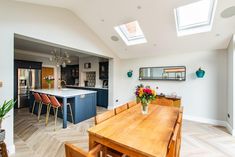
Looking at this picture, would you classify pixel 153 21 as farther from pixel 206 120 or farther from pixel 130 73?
pixel 206 120

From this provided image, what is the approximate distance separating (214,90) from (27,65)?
6.95 m

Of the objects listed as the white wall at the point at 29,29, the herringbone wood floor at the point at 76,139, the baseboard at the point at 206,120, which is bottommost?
the herringbone wood floor at the point at 76,139

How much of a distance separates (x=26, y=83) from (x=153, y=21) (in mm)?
5570

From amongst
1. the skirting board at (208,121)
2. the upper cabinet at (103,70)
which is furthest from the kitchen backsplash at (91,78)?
the skirting board at (208,121)

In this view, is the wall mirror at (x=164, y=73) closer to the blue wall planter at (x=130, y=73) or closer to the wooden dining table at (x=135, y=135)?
the blue wall planter at (x=130, y=73)

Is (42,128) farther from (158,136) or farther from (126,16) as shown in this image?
(126,16)

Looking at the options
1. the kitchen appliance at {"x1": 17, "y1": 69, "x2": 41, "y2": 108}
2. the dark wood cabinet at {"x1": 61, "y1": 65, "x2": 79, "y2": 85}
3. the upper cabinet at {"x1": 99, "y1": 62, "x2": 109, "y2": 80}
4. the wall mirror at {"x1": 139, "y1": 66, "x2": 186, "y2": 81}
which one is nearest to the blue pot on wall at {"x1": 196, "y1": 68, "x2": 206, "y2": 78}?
the wall mirror at {"x1": 139, "y1": 66, "x2": 186, "y2": 81}

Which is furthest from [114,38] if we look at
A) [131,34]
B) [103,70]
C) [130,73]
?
[103,70]

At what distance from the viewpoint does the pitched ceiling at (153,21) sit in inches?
103

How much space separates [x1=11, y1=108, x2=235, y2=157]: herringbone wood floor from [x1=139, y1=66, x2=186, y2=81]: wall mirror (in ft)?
4.98

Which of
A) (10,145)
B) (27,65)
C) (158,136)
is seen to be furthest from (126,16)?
(27,65)

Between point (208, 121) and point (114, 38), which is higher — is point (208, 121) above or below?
below

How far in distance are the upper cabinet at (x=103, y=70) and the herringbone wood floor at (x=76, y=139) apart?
2.46m

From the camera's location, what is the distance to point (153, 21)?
3.01 meters
